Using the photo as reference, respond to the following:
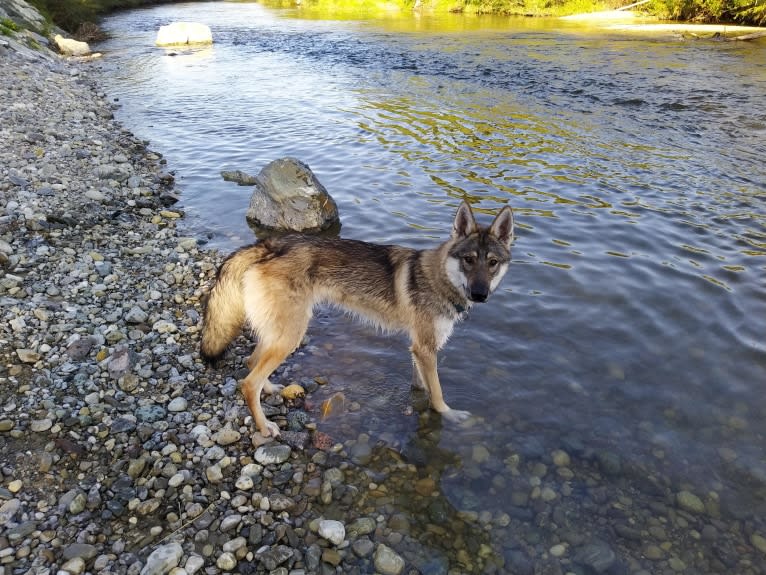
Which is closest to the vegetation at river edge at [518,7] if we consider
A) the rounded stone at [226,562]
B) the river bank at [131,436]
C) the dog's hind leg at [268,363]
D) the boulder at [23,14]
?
the boulder at [23,14]

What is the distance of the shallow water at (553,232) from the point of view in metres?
5.23

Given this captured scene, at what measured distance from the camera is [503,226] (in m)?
5.60

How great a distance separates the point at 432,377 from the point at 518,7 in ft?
192

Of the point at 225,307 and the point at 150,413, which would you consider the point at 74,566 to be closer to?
the point at 150,413

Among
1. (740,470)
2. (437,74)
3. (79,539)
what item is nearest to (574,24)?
(437,74)

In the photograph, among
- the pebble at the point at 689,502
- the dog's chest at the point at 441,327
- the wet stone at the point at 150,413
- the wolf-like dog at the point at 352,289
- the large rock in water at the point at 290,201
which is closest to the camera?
the pebble at the point at 689,502

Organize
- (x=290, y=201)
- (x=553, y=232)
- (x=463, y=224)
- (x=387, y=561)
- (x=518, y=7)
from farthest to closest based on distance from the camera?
1. (x=518, y=7)
2. (x=290, y=201)
3. (x=553, y=232)
4. (x=463, y=224)
5. (x=387, y=561)

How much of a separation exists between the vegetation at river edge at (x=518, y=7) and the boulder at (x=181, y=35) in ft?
20.6

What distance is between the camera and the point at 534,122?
17719mm

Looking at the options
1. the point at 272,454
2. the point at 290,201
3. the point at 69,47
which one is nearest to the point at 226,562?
the point at 272,454

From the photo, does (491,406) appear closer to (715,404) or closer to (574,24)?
(715,404)

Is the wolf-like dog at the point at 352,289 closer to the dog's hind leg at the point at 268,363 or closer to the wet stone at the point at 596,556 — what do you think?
the dog's hind leg at the point at 268,363

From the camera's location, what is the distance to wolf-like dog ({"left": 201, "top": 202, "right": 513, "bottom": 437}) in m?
5.27

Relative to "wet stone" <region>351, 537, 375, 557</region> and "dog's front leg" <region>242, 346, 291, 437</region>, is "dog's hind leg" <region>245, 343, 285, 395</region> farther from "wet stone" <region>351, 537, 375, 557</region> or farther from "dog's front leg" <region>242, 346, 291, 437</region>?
"wet stone" <region>351, 537, 375, 557</region>
